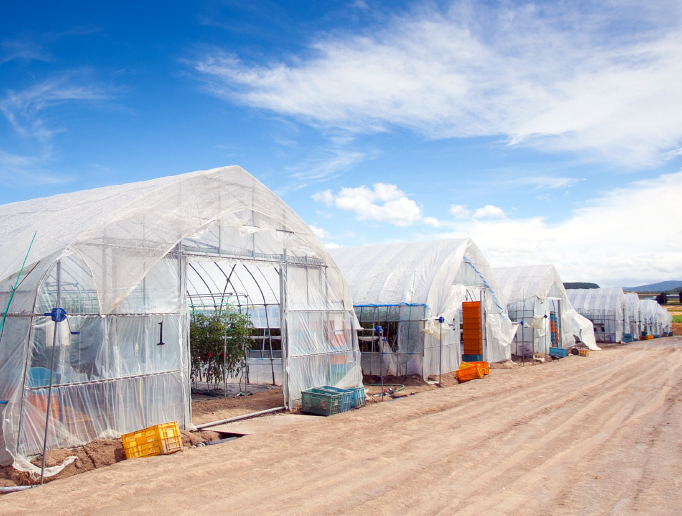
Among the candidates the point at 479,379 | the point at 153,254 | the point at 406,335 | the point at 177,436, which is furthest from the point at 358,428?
the point at 479,379

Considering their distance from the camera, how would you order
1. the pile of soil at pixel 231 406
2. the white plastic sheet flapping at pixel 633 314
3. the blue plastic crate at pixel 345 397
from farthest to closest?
the white plastic sheet flapping at pixel 633 314
the blue plastic crate at pixel 345 397
the pile of soil at pixel 231 406

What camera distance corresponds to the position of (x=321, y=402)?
1208cm

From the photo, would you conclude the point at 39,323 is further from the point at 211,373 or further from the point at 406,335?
the point at 406,335

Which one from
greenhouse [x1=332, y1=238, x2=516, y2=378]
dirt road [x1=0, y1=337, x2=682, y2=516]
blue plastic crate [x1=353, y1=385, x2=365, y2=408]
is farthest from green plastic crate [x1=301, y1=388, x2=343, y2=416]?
greenhouse [x1=332, y1=238, x2=516, y2=378]

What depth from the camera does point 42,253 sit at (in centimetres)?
849

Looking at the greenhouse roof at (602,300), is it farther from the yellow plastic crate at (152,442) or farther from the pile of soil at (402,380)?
the yellow plastic crate at (152,442)

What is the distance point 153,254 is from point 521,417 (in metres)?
8.16

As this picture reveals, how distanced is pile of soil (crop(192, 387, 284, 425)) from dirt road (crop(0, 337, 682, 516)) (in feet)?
3.61

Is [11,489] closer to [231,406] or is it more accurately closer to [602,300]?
[231,406]

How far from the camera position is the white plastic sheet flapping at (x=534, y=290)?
1009 inches


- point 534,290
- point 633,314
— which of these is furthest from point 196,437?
point 633,314

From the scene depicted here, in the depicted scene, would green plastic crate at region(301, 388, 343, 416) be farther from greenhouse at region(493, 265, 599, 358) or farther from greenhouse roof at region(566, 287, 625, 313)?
greenhouse roof at region(566, 287, 625, 313)

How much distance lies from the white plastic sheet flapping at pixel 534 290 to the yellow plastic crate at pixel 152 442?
1947cm

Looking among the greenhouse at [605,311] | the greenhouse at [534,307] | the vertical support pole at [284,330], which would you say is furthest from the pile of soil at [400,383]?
the greenhouse at [605,311]
